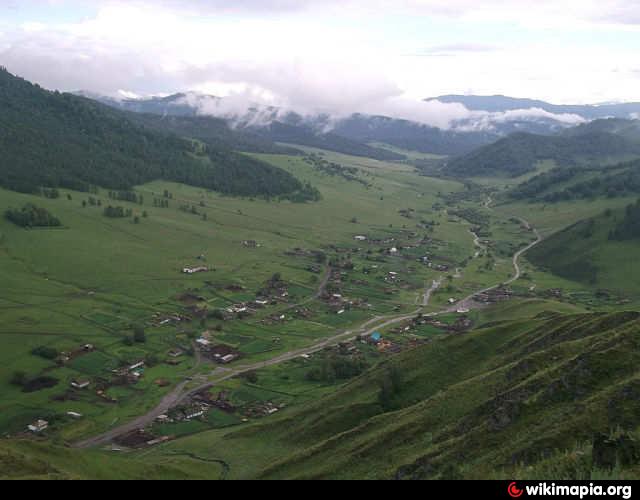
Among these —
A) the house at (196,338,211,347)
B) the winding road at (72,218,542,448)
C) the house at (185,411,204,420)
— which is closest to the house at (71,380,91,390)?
the winding road at (72,218,542,448)

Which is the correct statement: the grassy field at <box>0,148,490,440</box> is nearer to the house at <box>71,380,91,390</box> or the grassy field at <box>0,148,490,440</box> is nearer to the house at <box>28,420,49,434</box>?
the house at <box>28,420,49,434</box>

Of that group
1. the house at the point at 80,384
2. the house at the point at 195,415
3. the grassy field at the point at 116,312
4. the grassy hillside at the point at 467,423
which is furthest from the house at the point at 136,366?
the grassy hillside at the point at 467,423

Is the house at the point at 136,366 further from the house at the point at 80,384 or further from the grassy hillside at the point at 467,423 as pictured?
the grassy hillside at the point at 467,423

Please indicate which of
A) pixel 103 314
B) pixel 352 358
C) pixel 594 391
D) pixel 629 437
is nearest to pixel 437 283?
pixel 352 358
